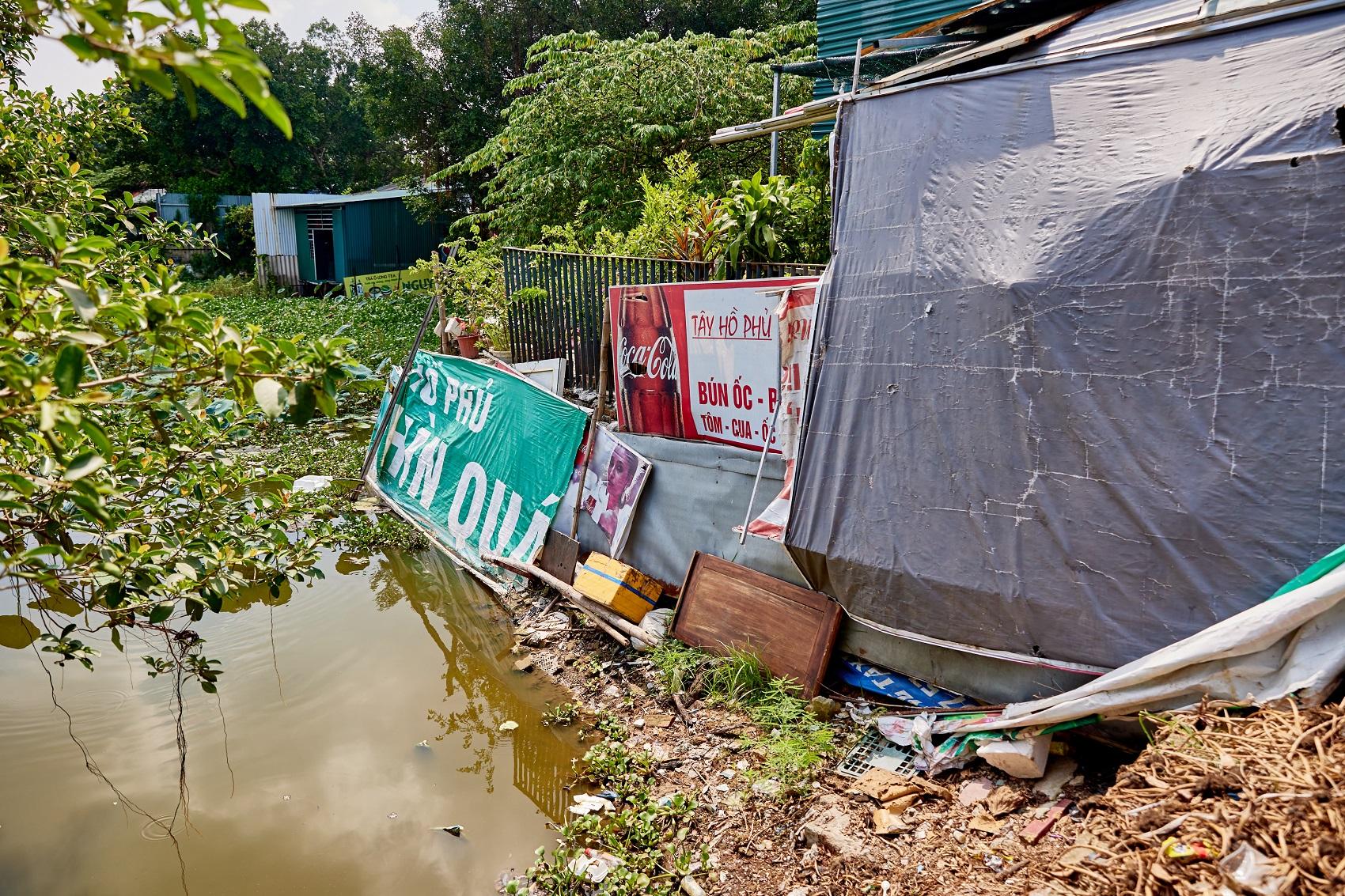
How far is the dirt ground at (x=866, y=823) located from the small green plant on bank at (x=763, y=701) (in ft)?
0.27

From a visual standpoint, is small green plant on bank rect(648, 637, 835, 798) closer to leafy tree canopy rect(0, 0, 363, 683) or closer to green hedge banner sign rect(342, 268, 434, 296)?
leafy tree canopy rect(0, 0, 363, 683)

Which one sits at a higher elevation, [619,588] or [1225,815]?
[1225,815]

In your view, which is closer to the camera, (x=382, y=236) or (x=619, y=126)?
(x=619, y=126)

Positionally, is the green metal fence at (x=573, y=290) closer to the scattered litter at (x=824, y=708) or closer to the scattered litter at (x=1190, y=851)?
the scattered litter at (x=824, y=708)

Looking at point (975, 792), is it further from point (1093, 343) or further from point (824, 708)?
point (1093, 343)

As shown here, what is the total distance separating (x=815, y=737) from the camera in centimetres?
428

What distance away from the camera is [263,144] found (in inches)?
1163

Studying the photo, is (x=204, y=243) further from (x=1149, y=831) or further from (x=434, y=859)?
(x=1149, y=831)

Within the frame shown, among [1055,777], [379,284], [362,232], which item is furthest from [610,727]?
[362,232]

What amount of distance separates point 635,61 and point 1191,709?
11.4 metres

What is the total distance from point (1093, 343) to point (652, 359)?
3.36 metres

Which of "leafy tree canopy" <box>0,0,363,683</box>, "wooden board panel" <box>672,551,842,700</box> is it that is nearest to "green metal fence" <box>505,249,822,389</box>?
"wooden board panel" <box>672,551,842,700</box>

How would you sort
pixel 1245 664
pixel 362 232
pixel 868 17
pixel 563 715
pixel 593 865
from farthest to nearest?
pixel 362 232 < pixel 868 17 < pixel 563 715 < pixel 593 865 < pixel 1245 664

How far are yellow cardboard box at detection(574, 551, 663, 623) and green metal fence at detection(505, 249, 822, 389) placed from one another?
220cm
